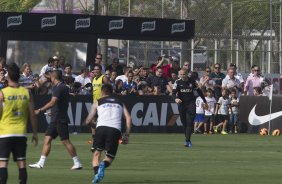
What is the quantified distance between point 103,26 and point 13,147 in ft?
67.1

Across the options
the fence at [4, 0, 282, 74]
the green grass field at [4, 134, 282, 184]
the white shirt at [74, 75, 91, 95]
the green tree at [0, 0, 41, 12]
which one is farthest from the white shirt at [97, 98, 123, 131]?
the green tree at [0, 0, 41, 12]

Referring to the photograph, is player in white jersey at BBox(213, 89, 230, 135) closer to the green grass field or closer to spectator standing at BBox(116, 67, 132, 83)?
spectator standing at BBox(116, 67, 132, 83)

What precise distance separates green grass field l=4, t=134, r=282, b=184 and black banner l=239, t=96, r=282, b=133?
14.1 feet

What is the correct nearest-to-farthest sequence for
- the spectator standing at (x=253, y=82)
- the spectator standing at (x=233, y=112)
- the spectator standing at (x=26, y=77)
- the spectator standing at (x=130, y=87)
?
the spectator standing at (x=26, y=77)
the spectator standing at (x=130, y=87)
the spectator standing at (x=233, y=112)
the spectator standing at (x=253, y=82)

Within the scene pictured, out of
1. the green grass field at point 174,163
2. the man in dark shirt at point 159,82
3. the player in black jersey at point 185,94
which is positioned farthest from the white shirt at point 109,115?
the man in dark shirt at point 159,82

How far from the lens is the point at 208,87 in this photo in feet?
117

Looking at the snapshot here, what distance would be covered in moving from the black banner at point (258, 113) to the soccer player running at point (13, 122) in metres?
21.5

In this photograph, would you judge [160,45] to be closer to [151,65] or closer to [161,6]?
[161,6]

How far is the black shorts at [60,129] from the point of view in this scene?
1977cm

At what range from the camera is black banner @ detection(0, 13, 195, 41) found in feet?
110

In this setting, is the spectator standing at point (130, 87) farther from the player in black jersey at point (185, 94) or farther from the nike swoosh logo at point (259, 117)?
the player in black jersey at point (185, 94)

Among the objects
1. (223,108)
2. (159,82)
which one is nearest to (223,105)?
(223,108)

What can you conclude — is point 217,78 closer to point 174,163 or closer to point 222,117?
point 222,117

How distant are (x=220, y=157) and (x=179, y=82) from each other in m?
4.53
